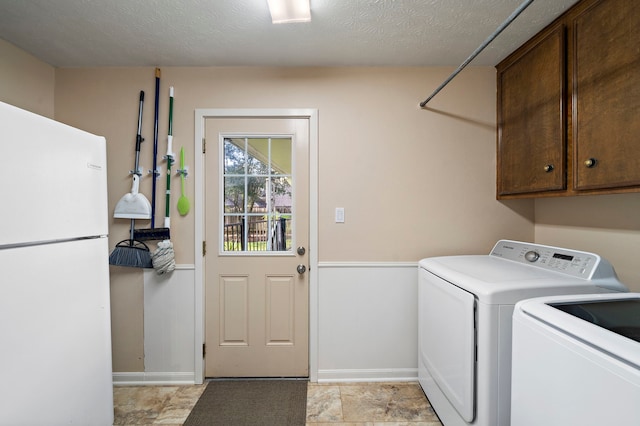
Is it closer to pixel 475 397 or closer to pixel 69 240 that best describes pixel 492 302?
pixel 475 397

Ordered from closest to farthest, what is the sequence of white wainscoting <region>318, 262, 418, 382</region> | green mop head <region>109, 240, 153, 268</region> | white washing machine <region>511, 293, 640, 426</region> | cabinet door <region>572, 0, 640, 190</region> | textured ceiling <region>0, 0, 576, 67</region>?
white washing machine <region>511, 293, 640, 426</region>, cabinet door <region>572, 0, 640, 190</region>, textured ceiling <region>0, 0, 576, 67</region>, green mop head <region>109, 240, 153, 268</region>, white wainscoting <region>318, 262, 418, 382</region>

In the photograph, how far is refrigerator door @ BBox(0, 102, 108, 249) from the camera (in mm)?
968

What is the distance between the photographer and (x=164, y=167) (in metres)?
2.07

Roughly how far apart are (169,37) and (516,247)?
255 centimetres

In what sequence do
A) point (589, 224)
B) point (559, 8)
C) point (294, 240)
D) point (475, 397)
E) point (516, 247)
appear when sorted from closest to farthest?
point (475, 397)
point (559, 8)
point (589, 224)
point (516, 247)
point (294, 240)

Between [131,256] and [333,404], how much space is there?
1.73m

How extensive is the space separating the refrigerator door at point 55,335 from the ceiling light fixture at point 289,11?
4.73 feet

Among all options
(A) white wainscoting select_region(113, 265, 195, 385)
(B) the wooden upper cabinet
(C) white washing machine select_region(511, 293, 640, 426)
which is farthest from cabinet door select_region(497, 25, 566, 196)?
(A) white wainscoting select_region(113, 265, 195, 385)

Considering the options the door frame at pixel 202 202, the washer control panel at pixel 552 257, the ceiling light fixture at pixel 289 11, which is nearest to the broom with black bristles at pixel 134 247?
the door frame at pixel 202 202

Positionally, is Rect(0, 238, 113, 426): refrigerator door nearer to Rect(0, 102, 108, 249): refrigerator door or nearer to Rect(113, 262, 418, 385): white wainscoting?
Rect(0, 102, 108, 249): refrigerator door

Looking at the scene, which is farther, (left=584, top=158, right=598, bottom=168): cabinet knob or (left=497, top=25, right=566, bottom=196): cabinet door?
(left=497, top=25, right=566, bottom=196): cabinet door

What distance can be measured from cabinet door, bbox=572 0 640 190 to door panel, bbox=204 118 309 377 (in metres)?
1.58

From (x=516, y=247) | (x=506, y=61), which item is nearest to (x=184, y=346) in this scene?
(x=516, y=247)

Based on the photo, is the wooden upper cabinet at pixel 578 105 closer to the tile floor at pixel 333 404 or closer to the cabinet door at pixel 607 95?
the cabinet door at pixel 607 95
